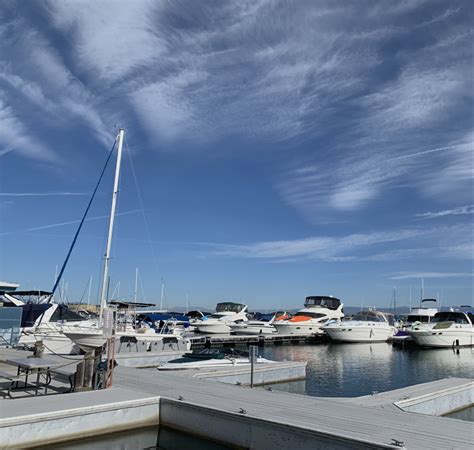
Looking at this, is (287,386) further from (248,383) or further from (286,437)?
(286,437)

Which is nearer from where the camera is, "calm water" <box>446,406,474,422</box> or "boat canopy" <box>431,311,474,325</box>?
"calm water" <box>446,406,474,422</box>

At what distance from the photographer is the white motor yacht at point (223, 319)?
1994 inches

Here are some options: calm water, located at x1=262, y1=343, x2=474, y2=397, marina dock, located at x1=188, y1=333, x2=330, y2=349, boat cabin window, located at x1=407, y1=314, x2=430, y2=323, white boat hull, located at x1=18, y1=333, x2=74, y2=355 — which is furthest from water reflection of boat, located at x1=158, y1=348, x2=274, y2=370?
boat cabin window, located at x1=407, y1=314, x2=430, y2=323

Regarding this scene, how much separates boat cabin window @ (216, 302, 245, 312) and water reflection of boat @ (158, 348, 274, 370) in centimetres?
3854

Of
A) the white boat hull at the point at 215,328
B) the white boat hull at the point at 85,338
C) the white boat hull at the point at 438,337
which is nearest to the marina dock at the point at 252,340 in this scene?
the white boat hull at the point at 215,328

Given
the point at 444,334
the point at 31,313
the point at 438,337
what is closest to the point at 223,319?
the point at 438,337

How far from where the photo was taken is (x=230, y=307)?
58.2 meters

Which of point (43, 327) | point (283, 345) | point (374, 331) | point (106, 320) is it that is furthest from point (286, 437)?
point (374, 331)

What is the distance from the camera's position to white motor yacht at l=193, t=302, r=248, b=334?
166ft

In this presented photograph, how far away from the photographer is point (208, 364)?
1733 centimetres

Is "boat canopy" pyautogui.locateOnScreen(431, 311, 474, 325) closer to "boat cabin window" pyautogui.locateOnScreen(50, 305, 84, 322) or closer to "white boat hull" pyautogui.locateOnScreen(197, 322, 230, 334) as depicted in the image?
"white boat hull" pyautogui.locateOnScreen(197, 322, 230, 334)

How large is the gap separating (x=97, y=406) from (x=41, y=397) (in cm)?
167

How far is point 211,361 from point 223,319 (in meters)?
36.3

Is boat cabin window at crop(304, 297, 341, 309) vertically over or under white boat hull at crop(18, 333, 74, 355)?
over
